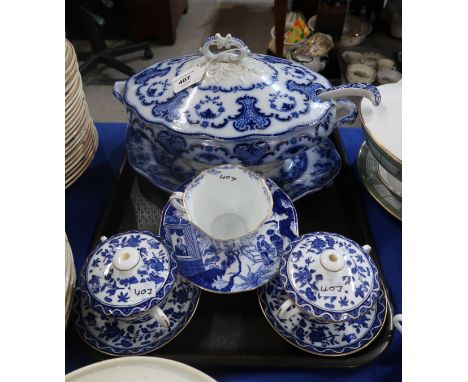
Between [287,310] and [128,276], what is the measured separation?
0.22m

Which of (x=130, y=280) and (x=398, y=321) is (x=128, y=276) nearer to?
(x=130, y=280)

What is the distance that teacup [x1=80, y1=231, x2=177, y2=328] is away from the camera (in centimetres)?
52

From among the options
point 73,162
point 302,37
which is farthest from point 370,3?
point 73,162

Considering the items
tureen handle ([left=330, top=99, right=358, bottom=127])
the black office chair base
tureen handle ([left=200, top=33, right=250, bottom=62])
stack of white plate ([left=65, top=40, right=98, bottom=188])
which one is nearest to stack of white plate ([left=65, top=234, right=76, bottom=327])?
stack of white plate ([left=65, top=40, right=98, bottom=188])

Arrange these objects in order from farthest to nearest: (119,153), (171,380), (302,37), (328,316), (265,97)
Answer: (302,37)
(119,153)
(265,97)
(328,316)
(171,380)

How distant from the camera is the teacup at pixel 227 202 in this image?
611 mm

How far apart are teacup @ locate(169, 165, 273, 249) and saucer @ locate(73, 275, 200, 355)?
0.39ft

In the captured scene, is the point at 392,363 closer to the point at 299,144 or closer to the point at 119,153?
the point at 299,144

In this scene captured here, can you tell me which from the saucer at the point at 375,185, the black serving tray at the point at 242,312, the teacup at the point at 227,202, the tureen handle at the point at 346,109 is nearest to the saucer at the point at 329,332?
the black serving tray at the point at 242,312

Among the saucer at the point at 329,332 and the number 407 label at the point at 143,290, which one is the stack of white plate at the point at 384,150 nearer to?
the saucer at the point at 329,332

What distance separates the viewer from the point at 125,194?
0.82 metres

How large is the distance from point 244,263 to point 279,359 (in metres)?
0.15

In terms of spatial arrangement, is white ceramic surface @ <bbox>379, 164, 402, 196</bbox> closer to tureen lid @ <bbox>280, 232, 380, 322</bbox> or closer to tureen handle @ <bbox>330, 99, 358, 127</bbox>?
tureen handle @ <bbox>330, 99, 358, 127</bbox>

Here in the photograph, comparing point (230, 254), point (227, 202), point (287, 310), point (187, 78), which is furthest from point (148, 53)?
point (287, 310)
